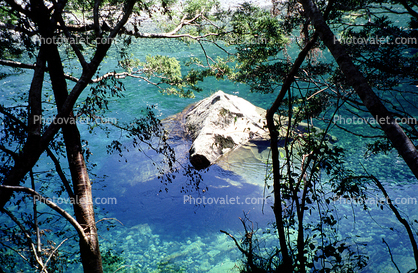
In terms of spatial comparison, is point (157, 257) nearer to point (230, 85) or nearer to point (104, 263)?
A: point (104, 263)

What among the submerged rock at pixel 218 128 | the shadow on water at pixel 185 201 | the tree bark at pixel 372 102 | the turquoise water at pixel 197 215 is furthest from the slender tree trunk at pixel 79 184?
the submerged rock at pixel 218 128

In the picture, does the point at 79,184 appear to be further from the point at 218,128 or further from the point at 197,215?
the point at 218,128

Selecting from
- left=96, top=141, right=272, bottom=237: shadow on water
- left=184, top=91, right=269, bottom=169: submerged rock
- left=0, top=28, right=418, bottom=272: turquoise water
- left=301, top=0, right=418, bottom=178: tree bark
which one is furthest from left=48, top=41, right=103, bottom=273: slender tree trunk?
left=184, top=91, right=269, bottom=169: submerged rock

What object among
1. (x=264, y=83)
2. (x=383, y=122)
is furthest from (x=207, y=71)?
(x=383, y=122)

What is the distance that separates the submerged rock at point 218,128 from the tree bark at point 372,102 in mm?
5075

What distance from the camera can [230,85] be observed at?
17.1 m

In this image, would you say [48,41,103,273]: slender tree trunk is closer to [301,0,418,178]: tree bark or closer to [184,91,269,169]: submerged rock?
[301,0,418,178]: tree bark

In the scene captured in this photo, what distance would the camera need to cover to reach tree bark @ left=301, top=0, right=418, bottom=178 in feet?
6.93

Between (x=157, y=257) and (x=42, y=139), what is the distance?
3933mm

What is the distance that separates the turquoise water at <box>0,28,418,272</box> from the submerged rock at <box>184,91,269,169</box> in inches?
21.6

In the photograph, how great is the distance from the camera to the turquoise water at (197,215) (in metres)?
5.77

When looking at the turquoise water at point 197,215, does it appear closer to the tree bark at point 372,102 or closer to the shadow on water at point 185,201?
the shadow on water at point 185,201

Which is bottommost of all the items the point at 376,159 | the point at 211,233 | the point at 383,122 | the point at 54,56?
the point at 211,233

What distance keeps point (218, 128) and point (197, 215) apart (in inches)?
131
